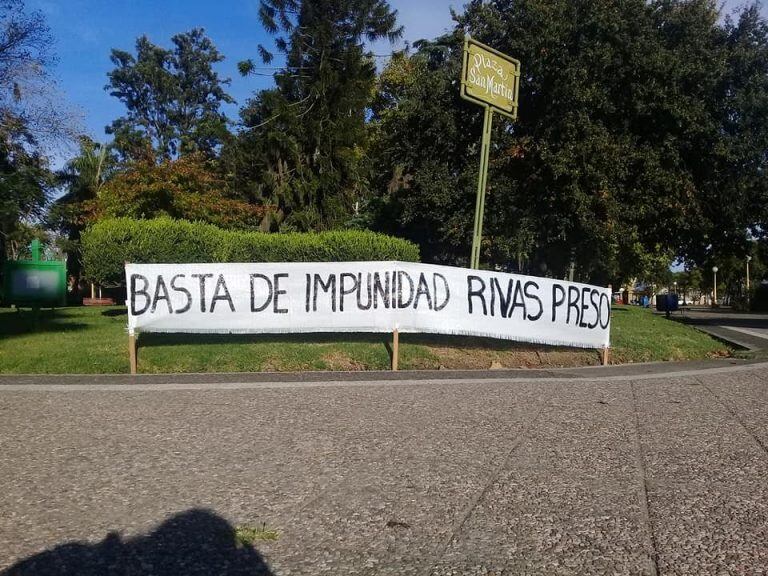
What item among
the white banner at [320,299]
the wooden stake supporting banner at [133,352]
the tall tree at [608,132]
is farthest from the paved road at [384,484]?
the tall tree at [608,132]

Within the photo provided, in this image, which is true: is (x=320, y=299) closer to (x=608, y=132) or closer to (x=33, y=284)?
(x=33, y=284)

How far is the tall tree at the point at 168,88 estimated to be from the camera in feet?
179

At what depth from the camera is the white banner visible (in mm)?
11234

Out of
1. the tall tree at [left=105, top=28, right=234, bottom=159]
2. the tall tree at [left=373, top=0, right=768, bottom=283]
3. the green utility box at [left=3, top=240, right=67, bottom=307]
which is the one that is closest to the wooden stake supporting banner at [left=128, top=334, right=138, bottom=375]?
the green utility box at [left=3, top=240, right=67, bottom=307]

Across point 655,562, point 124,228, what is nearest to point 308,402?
point 655,562

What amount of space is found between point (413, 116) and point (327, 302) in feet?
42.9

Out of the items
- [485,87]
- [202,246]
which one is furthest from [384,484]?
[485,87]

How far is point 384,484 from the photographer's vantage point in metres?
4.81

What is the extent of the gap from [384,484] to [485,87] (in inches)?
440

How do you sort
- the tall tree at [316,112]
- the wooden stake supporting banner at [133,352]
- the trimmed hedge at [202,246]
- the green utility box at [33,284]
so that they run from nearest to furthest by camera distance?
the wooden stake supporting banner at [133,352] → the trimmed hedge at [202,246] → the green utility box at [33,284] → the tall tree at [316,112]

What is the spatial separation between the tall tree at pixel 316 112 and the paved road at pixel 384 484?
26.0 m

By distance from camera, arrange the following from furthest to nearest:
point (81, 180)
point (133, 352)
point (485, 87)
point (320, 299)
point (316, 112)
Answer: point (81, 180) → point (316, 112) → point (485, 87) → point (320, 299) → point (133, 352)

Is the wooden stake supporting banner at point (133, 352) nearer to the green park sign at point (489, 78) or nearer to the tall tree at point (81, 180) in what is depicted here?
the green park sign at point (489, 78)

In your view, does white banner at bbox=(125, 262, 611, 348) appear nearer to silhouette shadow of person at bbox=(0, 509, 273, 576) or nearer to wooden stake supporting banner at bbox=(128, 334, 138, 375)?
wooden stake supporting banner at bbox=(128, 334, 138, 375)
